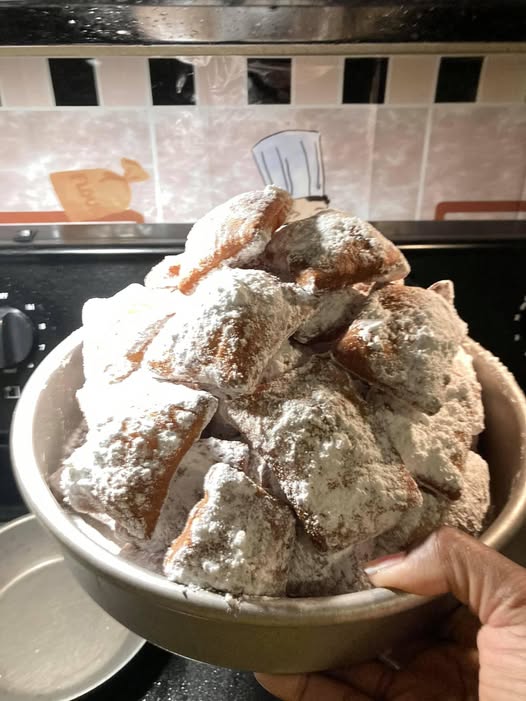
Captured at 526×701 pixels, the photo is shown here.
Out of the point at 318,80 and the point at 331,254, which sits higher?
the point at 318,80

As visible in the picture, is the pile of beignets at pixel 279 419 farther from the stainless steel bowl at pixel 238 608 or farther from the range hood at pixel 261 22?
the range hood at pixel 261 22

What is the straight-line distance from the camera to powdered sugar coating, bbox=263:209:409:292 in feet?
1.66

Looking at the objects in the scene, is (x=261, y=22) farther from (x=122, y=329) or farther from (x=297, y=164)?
(x=122, y=329)

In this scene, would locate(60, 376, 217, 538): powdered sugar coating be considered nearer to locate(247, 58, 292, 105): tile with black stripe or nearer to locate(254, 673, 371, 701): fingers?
locate(254, 673, 371, 701): fingers

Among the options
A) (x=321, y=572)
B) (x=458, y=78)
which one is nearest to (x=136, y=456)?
(x=321, y=572)

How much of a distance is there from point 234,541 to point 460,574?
160 millimetres

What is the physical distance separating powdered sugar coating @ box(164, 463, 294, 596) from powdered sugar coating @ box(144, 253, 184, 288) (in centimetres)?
22

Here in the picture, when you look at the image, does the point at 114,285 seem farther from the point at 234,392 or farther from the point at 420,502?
the point at 420,502

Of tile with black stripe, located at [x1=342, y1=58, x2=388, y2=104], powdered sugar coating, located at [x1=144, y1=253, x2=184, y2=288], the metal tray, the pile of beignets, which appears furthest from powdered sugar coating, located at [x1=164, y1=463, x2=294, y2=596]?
tile with black stripe, located at [x1=342, y1=58, x2=388, y2=104]

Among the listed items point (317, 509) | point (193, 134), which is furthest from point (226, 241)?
point (193, 134)

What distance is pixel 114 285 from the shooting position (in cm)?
76

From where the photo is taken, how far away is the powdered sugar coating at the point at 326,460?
44cm

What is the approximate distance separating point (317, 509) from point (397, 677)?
329 mm

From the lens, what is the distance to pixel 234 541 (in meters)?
0.44
